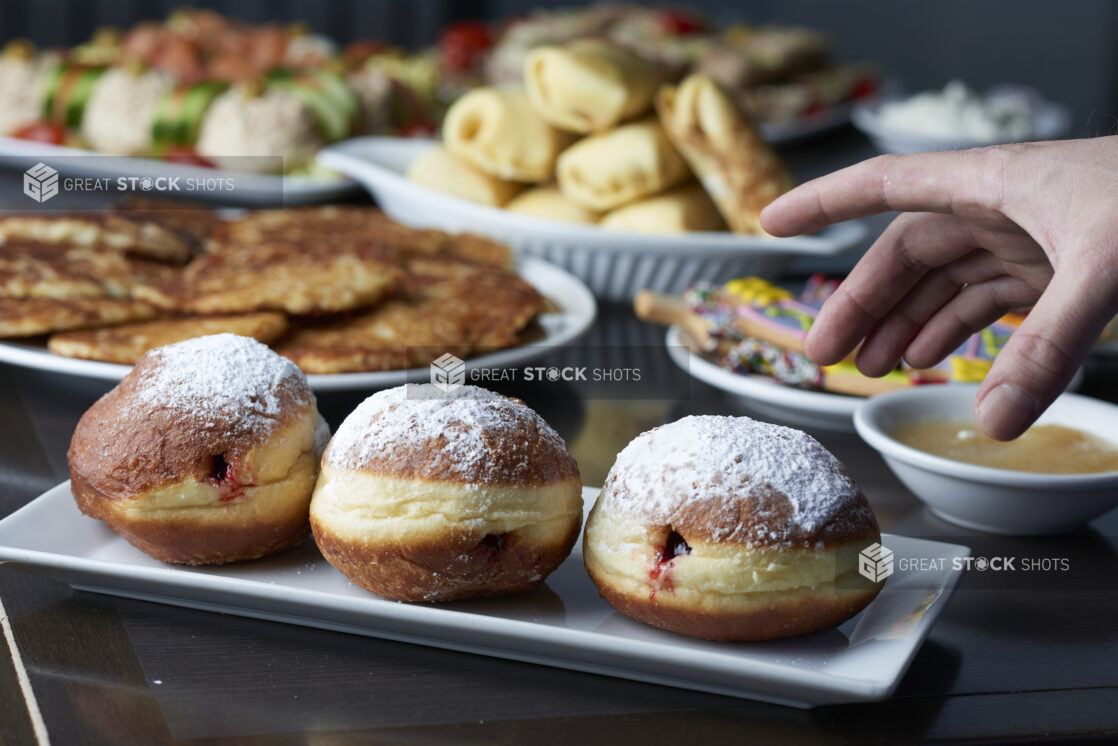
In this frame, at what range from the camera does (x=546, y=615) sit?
908mm

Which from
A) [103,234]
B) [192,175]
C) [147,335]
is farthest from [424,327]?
[192,175]

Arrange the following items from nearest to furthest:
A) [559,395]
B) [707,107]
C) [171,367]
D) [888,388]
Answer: [171,367] < [888,388] < [559,395] < [707,107]

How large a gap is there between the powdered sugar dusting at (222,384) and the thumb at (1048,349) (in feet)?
1.85

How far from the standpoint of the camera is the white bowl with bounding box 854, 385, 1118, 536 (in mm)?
1114

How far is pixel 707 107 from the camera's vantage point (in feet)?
6.94

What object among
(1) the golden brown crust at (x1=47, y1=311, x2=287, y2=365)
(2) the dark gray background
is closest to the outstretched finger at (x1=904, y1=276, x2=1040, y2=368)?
(1) the golden brown crust at (x1=47, y1=311, x2=287, y2=365)

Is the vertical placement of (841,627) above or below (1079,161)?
below

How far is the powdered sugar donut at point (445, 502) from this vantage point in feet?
2.86

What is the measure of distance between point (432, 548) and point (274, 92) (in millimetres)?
2344

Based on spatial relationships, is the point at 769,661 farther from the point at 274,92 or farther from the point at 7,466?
the point at 274,92

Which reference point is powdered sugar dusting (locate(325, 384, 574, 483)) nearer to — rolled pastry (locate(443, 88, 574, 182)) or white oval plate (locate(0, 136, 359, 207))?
rolled pastry (locate(443, 88, 574, 182))

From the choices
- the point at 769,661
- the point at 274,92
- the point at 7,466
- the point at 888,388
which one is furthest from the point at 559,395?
the point at 274,92

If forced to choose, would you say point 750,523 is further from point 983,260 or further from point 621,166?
point 621,166

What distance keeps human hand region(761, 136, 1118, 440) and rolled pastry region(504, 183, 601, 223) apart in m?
0.96
